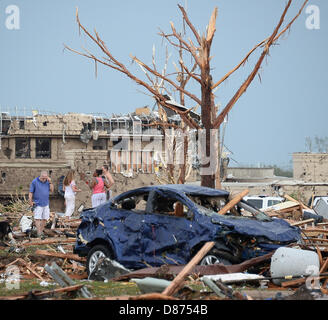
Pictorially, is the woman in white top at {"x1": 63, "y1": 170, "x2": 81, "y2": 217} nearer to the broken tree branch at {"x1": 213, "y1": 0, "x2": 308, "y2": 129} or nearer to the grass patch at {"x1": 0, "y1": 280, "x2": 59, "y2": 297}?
the broken tree branch at {"x1": 213, "y1": 0, "x2": 308, "y2": 129}

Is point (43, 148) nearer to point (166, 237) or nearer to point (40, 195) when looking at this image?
point (40, 195)

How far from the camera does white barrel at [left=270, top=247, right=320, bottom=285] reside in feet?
34.3

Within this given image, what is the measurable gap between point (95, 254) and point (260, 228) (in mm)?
2959

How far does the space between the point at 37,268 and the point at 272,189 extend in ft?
61.7

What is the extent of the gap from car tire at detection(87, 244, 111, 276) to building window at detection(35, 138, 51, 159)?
3342cm

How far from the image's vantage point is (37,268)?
42.6 feet

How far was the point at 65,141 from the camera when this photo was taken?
4512 centimetres

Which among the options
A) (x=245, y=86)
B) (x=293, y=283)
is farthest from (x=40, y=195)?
(x=293, y=283)

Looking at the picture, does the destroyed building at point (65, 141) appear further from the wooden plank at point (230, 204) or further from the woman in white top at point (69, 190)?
the wooden plank at point (230, 204)

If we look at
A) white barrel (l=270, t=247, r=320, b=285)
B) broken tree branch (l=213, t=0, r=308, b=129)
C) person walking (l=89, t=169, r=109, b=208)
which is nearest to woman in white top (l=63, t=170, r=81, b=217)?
person walking (l=89, t=169, r=109, b=208)

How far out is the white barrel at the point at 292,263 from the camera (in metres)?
10.5
